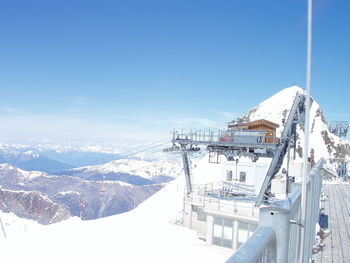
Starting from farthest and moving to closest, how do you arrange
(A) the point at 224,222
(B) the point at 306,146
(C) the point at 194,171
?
(C) the point at 194,171
(A) the point at 224,222
(B) the point at 306,146

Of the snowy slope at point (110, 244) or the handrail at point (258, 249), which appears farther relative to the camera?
the snowy slope at point (110, 244)

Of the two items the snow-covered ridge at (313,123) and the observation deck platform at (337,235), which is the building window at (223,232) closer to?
the observation deck platform at (337,235)

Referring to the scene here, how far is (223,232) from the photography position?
1026 inches

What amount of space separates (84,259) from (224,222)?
40.6 feet

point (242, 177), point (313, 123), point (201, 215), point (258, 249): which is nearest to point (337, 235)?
point (258, 249)

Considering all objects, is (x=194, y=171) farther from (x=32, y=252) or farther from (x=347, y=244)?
(x=347, y=244)

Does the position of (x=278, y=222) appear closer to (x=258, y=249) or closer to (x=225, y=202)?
(x=258, y=249)

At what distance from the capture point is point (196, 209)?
30.0 m

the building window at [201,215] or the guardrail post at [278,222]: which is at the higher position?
the guardrail post at [278,222]

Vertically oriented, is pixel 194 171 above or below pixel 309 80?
below

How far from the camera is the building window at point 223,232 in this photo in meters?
25.8

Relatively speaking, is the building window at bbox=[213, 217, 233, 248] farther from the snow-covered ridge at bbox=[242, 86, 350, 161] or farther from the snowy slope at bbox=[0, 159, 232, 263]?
the snow-covered ridge at bbox=[242, 86, 350, 161]

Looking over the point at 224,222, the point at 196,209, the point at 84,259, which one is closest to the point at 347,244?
the point at 84,259

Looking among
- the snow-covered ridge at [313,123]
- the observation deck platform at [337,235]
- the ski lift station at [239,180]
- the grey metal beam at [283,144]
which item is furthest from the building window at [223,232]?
the snow-covered ridge at [313,123]
